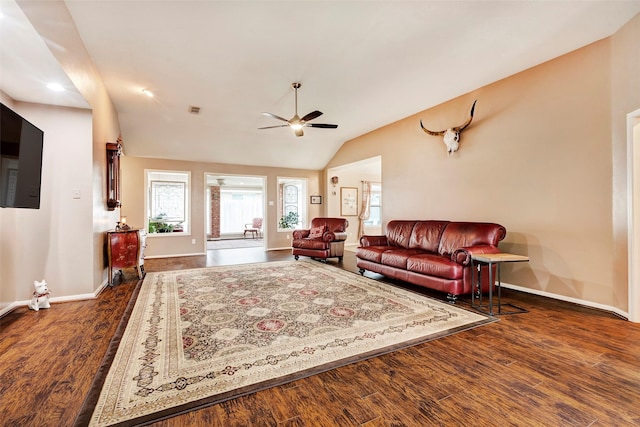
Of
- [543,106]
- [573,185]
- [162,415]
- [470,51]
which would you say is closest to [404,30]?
[470,51]

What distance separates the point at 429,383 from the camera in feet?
5.69

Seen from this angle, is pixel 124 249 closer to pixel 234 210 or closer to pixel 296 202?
pixel 296 202

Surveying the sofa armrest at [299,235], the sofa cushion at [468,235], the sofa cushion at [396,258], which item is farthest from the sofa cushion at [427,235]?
the sofa armrest at [299,235]

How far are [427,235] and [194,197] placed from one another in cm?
569

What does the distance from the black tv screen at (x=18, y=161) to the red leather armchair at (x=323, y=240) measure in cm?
431

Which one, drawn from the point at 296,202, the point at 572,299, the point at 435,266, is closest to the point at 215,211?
the point at 296,202

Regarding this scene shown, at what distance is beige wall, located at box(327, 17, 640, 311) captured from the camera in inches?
116

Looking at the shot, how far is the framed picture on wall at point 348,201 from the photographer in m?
8.66

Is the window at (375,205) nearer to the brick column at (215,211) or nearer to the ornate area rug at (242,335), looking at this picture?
the ornate area rug at (242,335)

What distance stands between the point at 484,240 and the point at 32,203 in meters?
4.87

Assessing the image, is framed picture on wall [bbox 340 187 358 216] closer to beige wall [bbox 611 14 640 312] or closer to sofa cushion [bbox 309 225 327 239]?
sofa cushion [bbox 309 225 327 239]

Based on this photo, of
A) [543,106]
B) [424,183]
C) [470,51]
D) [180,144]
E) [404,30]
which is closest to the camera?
[404,30]

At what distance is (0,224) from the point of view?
2963mm

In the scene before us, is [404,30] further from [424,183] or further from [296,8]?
[424,183]
